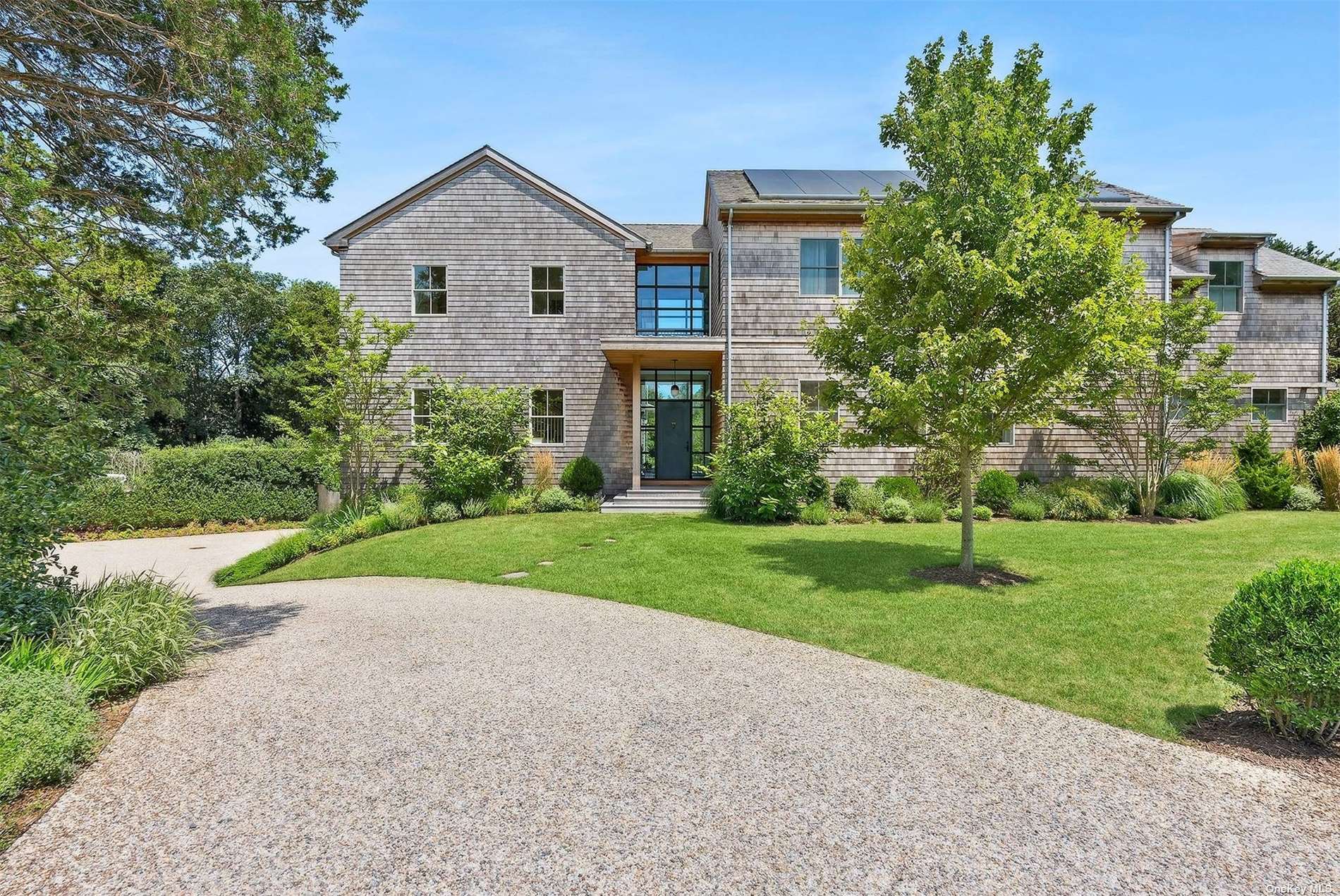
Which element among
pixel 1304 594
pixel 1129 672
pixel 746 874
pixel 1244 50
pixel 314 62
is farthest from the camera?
pixel 1244 50

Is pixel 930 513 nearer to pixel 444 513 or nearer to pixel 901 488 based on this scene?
pixel 901 488

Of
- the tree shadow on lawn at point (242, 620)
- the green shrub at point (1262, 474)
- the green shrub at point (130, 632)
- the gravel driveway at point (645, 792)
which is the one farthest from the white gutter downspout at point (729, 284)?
the green shrub at point (1262, 474)

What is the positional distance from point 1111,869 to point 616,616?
4.81 metres

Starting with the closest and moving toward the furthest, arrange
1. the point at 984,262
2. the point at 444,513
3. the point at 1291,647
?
the point at 1291,647 → the point at 984,262 → the point at 444,513

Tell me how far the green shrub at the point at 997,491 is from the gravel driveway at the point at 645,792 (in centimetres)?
970

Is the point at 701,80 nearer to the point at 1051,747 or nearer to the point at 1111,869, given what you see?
the point at 1051,747

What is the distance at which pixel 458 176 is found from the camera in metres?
15.5

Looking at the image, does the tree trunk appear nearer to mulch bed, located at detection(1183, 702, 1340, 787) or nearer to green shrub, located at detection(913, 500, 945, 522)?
mulch bed, located at detection(1183, 702, 1340, 787)

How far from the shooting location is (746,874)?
269 cm

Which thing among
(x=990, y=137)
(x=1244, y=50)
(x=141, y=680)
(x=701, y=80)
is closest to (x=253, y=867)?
(x=141, y=680)

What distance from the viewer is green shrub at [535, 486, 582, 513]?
14117 mm

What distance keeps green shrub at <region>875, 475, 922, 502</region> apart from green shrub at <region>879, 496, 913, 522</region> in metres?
0.51

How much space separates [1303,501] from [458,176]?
66.9ft

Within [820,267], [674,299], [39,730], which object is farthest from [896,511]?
[39,730]
